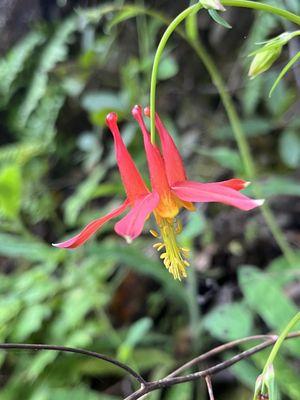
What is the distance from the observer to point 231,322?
Result: 1.30 m

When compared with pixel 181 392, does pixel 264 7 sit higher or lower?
higher

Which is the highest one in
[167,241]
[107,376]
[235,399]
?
[167,241]

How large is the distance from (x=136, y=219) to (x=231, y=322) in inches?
28.2

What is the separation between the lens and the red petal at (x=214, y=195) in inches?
25.3

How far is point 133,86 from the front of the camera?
1.86 meters

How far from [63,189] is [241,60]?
2.77 ft

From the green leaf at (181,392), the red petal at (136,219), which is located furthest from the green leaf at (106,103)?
the red petal at (136,219)

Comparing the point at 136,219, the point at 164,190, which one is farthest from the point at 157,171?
the point at 136,219

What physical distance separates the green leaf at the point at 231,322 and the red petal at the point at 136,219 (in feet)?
1.96

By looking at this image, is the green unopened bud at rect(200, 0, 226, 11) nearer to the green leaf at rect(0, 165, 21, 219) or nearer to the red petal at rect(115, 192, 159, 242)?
the red petal at rect(115, 192, 159, 242)

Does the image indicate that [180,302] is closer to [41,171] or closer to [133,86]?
[133,86]

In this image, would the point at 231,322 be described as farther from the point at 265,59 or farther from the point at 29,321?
the point at 265,59

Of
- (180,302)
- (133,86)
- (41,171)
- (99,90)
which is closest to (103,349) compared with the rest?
(180,302)

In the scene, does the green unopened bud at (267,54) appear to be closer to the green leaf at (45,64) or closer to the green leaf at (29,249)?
Answer: the green leaf at (29,249)
